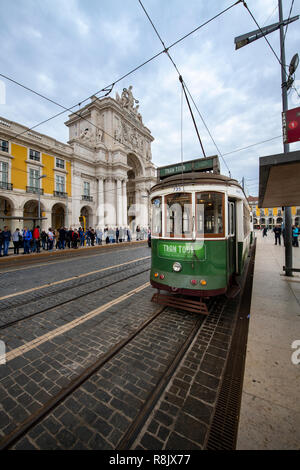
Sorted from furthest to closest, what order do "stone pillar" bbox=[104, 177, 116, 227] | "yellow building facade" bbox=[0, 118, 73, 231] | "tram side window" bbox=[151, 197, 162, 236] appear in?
"stone pillar" bbox=[104, 177, 116, 227] → "yellow building facade" bbox=[0, 118, 73, 231] → "tram side window" bbox=[151, 197, 162, 236]

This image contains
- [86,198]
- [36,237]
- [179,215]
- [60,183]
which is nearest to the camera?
[179,215]

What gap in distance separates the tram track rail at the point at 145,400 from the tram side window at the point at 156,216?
7.24 ft

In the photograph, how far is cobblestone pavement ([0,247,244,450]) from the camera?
1.74 m

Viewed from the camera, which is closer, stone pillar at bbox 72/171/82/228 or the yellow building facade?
the yellow building facade

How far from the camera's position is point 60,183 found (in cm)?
2591

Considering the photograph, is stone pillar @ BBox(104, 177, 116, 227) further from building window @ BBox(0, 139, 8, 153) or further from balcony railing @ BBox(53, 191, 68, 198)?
building window @ BBox(0, 139, 8, 153)

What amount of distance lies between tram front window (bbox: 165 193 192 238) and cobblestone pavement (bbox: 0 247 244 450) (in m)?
1.88

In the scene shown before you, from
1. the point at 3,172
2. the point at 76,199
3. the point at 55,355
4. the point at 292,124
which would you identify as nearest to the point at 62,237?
the point at 3,172

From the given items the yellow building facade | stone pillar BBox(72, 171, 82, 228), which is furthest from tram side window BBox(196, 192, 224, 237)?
stone pillar BBox(72, 171, 82, 228)

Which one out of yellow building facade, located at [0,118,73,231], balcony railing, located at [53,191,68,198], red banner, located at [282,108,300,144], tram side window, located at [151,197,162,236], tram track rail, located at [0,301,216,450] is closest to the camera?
tram track rail, located at [0,301,216,450]

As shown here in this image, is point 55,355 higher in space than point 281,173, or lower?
lower

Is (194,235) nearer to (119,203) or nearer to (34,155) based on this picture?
(34,155)

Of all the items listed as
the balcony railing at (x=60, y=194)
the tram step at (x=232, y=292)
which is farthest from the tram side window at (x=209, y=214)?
the balcony railing at (x=60, y=194)

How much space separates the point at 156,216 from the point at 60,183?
25.8 metres
